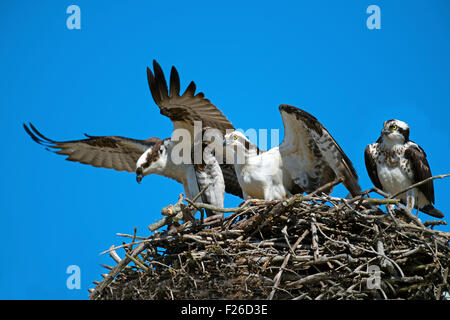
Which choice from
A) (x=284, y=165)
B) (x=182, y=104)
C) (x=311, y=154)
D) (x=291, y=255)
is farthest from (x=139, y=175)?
(x=291, y=255)

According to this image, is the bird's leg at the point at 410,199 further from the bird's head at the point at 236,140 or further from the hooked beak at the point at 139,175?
the hooked beak at the point at 139,175

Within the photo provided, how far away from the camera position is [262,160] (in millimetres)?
6453

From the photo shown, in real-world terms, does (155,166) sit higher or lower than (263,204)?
higher

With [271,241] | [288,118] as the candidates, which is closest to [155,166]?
[288,118]

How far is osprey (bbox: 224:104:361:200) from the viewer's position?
614cm

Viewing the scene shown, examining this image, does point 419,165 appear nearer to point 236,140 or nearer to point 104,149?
point 236,140

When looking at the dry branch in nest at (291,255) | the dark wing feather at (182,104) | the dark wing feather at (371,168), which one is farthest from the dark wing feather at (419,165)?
the dark wing feather at (182,104)

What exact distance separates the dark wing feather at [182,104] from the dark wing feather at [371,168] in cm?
178

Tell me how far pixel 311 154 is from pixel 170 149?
73.8 inches

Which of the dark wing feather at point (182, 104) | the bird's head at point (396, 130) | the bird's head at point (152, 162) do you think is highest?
the dark wing feather at point (182, 104)

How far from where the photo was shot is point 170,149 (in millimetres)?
7012

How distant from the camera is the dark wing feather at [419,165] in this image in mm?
6516
